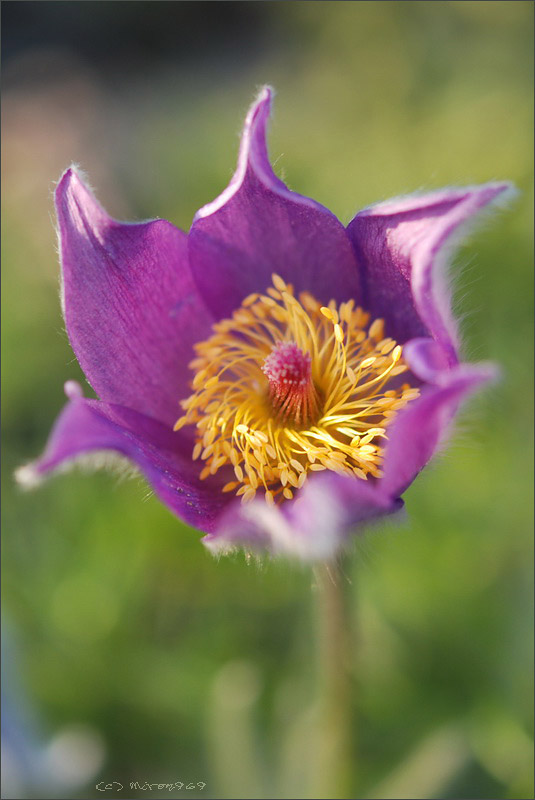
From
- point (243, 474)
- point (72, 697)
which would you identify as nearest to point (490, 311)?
point (243, 474)

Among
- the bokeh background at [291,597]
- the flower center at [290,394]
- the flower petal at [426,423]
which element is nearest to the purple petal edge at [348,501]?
the flower petal at [426,423]

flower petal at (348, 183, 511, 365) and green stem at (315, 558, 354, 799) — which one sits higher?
flower petal at (348, 183, 511, 365)

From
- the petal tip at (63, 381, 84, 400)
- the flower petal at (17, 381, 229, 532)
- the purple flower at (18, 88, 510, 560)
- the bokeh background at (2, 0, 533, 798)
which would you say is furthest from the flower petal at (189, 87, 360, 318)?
the petal tip at (63, 381, 84, 400)

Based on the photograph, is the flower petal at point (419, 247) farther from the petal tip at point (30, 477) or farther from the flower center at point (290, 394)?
the petal tip at point (30, 477)

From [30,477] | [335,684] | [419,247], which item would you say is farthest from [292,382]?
[335,684]

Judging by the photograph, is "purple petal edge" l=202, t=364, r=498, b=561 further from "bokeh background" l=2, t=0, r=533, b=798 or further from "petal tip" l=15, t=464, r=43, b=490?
"petal tip" l=15, t=464, r=43, b=490

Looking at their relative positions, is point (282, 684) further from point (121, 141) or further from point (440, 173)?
point (121, 141)

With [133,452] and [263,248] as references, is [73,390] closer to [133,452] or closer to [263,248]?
[133,452]
